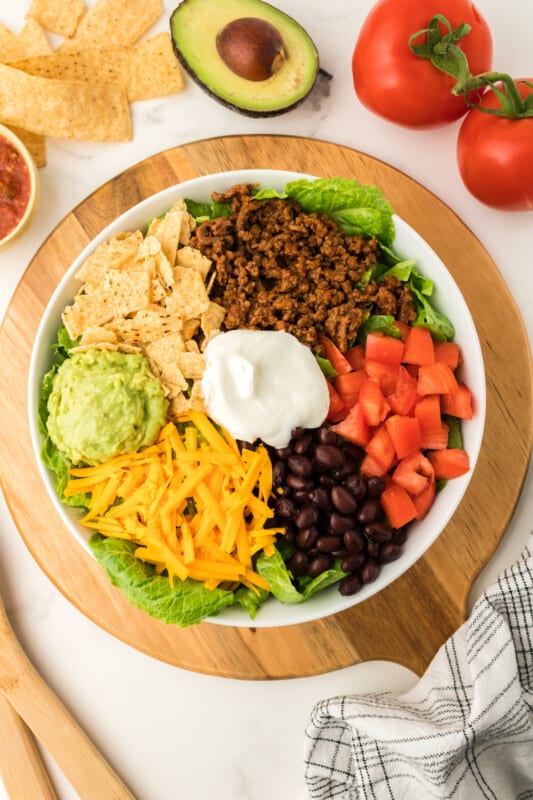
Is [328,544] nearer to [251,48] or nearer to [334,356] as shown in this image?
[334,356]

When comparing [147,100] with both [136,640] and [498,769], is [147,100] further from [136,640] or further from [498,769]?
[498,769]

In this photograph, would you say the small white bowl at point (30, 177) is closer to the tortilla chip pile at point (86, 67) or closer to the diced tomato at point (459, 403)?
the tortilla chip pile at point (86, 67)

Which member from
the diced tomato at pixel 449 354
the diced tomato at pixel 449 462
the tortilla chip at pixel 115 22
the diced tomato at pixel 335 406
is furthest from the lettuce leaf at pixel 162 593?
the tortilla chip at pixel 115 22

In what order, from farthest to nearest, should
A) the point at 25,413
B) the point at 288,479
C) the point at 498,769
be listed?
1. the point at 25,413
2. the point at 498,769
3. the point at 288,479

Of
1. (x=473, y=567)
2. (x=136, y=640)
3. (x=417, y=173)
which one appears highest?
Result: (x=417, y=173)

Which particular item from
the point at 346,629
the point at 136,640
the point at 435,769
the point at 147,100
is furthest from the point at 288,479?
the point at 147,100

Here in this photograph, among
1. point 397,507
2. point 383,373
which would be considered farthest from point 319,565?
point 383,373
